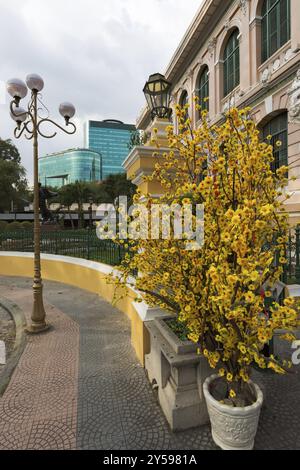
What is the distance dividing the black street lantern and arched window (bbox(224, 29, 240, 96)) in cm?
1162

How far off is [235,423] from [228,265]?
1.37 meters

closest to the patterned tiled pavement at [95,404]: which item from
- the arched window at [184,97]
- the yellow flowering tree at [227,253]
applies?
the yellow flowering tree at [227,253]

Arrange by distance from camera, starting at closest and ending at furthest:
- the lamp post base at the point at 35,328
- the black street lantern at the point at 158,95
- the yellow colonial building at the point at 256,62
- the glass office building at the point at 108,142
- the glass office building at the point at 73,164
Answer: the black street lantern at the point at 158,95 < the lamp post base at the point at 35,328 < the yellow colonial building at the point at 256,62 < the glass office building at the point at 73,164 < the glass office building at the point at 108,142

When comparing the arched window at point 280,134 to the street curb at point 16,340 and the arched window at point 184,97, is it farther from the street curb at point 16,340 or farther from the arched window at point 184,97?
the street curb at point 16,340

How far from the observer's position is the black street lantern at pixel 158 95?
13.1 feet

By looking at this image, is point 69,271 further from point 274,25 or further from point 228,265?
point 274,25

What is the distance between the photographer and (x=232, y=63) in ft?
44.5

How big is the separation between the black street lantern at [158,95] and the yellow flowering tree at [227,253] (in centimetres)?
181

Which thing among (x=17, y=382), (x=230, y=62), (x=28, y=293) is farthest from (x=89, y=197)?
(x=17, y=382)

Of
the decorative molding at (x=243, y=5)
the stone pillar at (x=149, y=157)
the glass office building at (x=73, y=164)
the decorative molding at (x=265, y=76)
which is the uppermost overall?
the glass office building at (x=73, y=164)

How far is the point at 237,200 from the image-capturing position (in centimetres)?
245

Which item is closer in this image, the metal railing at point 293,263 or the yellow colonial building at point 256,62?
the metal railing at point 293,263

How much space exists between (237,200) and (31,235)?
401 inches

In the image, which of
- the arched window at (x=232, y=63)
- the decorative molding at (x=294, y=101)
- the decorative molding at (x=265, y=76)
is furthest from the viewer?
the arched window at (x=232, y=63)
